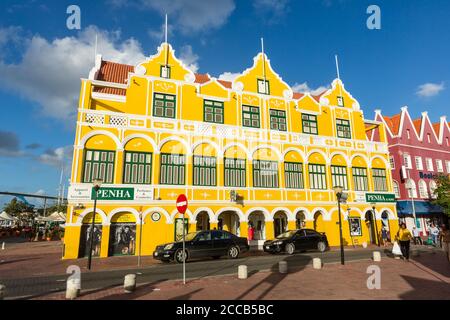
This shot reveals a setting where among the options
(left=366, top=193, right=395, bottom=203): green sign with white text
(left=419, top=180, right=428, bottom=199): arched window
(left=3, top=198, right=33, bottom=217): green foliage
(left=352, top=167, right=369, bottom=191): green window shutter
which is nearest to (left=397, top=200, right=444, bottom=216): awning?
(left=419, top=180, right=428, bottom=199): arched window

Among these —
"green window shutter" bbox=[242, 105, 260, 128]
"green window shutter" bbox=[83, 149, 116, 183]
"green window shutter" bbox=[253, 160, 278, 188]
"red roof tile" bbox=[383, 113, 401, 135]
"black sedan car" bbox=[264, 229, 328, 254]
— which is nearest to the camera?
"black sedan car" bbox=[264, 229, 328, 254]

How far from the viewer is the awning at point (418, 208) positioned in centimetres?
3192

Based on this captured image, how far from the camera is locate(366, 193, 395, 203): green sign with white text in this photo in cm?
2741

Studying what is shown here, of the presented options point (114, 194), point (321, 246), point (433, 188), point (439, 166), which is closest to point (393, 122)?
point (439, 166)

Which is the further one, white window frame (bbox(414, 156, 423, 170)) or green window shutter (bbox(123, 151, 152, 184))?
white window frame (bbox(414, 156, 423, 170))

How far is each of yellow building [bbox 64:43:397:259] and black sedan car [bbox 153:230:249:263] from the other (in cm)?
452

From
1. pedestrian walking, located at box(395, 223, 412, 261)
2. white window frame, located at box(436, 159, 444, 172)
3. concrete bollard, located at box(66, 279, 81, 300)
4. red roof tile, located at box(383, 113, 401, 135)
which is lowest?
concrete bollard, located at box(66, 279, 81, 300)

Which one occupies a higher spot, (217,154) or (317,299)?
(217,154)

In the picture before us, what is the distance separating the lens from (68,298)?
7562 millimetres

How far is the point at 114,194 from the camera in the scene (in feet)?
63.3

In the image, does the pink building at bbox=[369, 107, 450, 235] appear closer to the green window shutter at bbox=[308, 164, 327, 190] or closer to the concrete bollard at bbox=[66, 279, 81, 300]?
the green window shutter at bbox=[308, 164, 327, 190]
